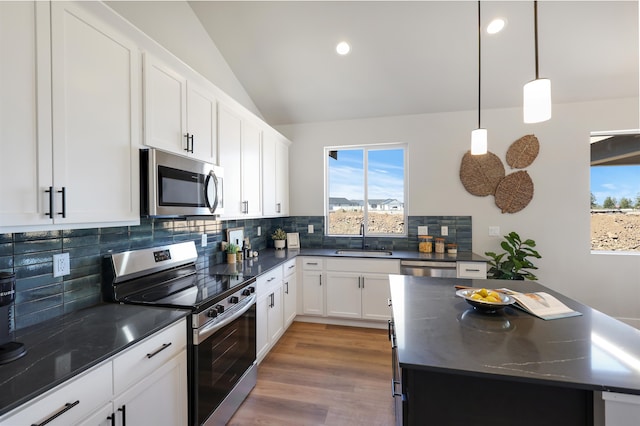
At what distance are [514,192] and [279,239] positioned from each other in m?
3.07

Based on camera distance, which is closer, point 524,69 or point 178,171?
point 178,171

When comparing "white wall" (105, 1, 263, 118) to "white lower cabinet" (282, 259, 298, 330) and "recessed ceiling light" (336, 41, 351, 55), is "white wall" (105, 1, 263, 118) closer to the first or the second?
"recessed ceiling light" (336, 41, 351, 55)

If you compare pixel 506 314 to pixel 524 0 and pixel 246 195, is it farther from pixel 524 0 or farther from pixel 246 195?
pixel 524 0

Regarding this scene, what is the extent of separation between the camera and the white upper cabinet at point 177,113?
5.48ft

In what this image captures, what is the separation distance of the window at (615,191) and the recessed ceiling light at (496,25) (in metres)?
1.93

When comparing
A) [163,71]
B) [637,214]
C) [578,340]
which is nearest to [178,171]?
[163,71]

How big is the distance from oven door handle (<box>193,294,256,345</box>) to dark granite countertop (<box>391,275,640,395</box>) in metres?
1.07

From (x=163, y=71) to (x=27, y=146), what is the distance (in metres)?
0.95

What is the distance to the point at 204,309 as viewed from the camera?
1.61 meters

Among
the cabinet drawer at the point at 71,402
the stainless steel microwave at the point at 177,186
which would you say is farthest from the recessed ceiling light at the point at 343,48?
the cabinet drawer at the point at 71,402

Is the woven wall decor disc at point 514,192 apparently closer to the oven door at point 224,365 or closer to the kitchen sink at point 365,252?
the kitchen sink at point 365,252

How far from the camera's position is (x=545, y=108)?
54.2 inches

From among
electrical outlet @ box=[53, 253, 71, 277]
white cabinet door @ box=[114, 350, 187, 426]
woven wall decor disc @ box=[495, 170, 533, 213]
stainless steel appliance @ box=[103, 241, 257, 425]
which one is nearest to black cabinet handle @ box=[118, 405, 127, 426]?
white cabinet door @ box=[114, 350, 187, 426]

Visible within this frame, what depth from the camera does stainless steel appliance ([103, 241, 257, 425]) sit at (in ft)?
5.15
